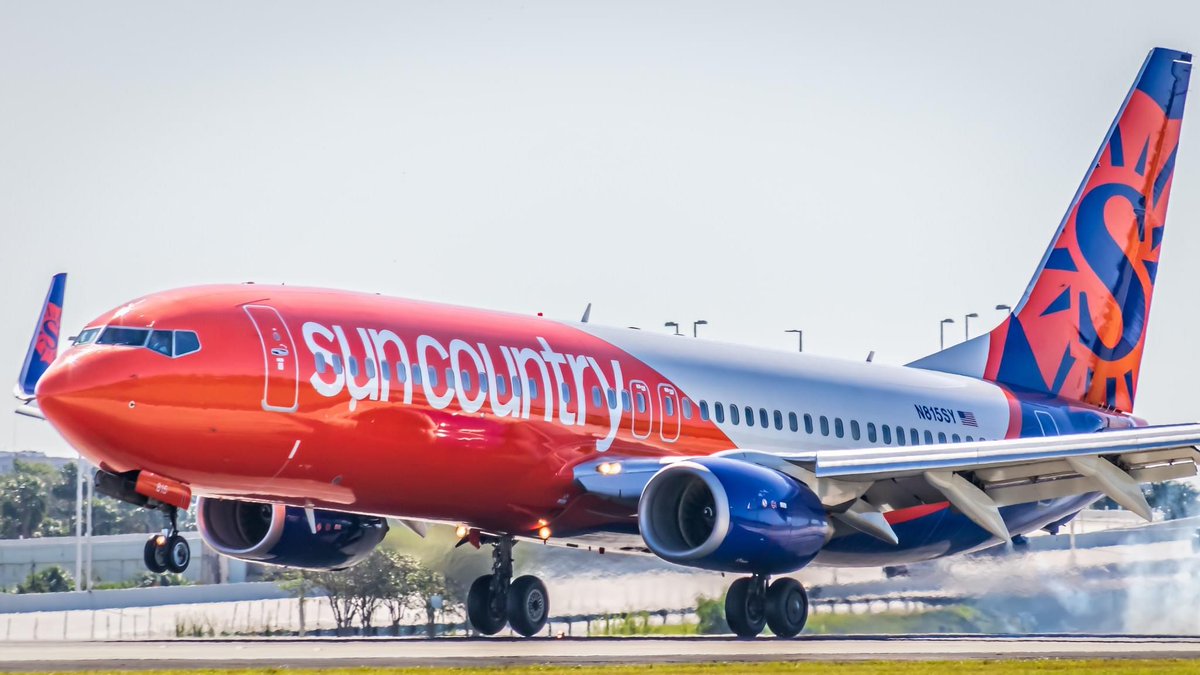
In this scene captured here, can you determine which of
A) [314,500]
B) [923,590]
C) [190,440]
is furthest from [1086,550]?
[190,440]

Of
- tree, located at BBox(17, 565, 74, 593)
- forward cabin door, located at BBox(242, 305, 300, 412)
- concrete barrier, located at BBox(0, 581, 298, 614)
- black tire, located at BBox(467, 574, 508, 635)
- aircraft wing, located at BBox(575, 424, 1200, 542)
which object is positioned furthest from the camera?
tree, located at BBox(17, 565, 74, 593)

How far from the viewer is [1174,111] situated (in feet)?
124

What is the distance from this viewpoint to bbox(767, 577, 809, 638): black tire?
1118 inches

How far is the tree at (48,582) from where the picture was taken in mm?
54275

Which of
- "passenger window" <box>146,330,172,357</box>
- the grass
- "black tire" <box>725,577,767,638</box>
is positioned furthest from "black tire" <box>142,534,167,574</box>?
"black tire" <box>725,577,767,638</box>

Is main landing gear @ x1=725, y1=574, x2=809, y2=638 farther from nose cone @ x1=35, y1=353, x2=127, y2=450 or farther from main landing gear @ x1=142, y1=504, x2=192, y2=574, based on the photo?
nose cone @ x1=35, y1=353, x2=127, y2=450

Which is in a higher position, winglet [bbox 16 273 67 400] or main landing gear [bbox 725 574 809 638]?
winglet [bbox 16 273 67 400]

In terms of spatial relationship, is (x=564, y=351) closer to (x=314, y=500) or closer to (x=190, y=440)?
(x=314, y=500)

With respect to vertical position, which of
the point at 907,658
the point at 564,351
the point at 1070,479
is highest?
the point at 564,351

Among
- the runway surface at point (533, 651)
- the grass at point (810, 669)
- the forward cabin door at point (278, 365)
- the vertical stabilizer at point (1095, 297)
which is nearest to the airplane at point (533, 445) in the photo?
the forward cabin door at point (278, 365)

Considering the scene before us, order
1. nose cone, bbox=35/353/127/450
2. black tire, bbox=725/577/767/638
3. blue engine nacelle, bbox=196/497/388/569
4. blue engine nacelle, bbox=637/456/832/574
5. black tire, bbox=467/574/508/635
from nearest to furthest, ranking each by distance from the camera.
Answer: nose cone, bbox=35/353/127/450 < blue engine nacelle, bbox=637/456/832/574 < blue engine nacelle, bbox=196/497/388/569 < black tire, bbox=725/577/767/638 < black tire, bbox=467/574/508/635

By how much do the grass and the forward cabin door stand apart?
4.81m

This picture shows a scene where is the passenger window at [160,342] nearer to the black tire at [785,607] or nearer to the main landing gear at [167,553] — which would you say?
the main landing gear at [167,553]

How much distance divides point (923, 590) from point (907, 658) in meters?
11.1
